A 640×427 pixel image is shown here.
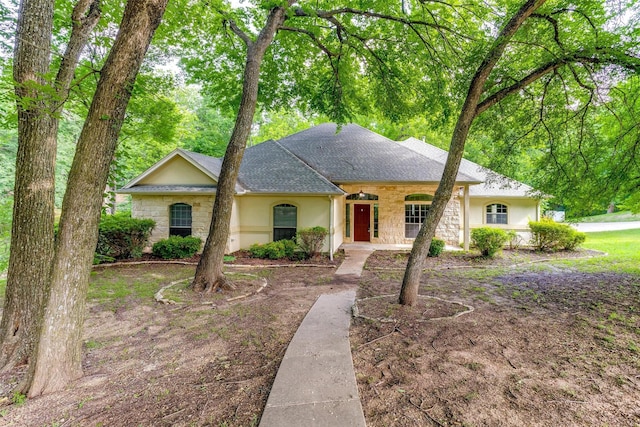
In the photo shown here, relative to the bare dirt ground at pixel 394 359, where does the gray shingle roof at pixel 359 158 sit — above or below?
above

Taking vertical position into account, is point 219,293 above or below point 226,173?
below

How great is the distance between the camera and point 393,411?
8.71ft

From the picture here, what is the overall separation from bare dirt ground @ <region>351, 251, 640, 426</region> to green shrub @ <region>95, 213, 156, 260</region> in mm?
8763

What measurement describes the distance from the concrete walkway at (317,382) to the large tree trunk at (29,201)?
3.11 metres

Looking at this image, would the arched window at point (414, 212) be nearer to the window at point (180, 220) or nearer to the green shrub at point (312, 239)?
the green shrub at point (312, 239)

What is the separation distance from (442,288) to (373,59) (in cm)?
729

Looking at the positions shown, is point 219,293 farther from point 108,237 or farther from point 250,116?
point 108,237

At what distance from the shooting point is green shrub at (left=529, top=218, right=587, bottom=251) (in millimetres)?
12411

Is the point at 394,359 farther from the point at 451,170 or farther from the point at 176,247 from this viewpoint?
the point at 176,247

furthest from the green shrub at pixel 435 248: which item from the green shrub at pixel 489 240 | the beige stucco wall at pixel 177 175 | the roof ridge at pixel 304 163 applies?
the beige stucco wall at pixel 177 175

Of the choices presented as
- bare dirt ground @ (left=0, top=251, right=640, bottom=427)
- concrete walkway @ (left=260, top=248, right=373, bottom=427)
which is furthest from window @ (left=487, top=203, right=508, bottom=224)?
concrete walkway @ (left=260, top=248, right=373, bottom=427)

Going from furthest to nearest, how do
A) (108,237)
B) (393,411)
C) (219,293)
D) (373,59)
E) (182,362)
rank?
1. (108,237)
2. (373,59)
3. (219,293)
4. (182,362)
5. (393,411)

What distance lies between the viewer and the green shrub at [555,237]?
12411 millimetres

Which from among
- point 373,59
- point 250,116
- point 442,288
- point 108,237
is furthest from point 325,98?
point 108,237
